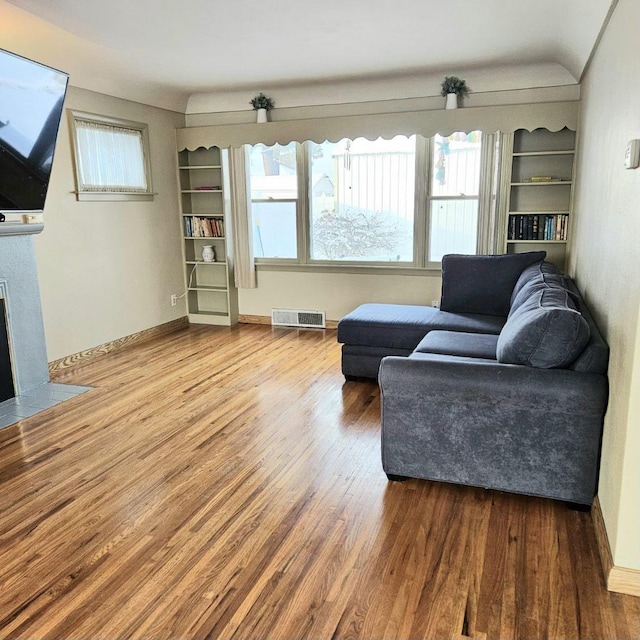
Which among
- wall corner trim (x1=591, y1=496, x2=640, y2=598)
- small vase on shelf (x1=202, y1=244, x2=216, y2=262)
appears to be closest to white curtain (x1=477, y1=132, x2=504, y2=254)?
small vase on shelf (x1=202, y1=244, x2=216, y2=262)

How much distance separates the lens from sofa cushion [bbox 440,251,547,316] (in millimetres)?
4203

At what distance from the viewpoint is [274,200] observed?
5.92 meters

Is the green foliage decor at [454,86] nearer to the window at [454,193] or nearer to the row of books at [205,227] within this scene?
the window at [454,193]

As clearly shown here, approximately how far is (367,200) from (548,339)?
3.64 m

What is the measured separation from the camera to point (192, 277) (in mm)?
6258

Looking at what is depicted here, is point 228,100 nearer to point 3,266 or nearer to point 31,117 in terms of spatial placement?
point 31,117

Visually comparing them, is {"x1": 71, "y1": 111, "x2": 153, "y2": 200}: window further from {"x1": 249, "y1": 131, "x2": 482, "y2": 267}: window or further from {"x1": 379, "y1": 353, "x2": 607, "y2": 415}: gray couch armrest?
{"x1": 379, "y1": 353, "x2": 607, "y2": 415}: gray couch armrest

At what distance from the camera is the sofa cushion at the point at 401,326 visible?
12.9 feet

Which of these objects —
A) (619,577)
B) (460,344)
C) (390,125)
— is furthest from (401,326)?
(619,577)

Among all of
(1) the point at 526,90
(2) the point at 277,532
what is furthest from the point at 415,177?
(2) the point at 277,532

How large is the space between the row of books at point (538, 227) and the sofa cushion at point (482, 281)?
626 millimetres

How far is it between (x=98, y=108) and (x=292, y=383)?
301 cm

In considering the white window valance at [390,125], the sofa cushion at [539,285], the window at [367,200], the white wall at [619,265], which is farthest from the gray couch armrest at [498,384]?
the white window valance at [390,125]

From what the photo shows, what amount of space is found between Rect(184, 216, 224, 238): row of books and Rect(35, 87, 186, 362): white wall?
0.17 metres
